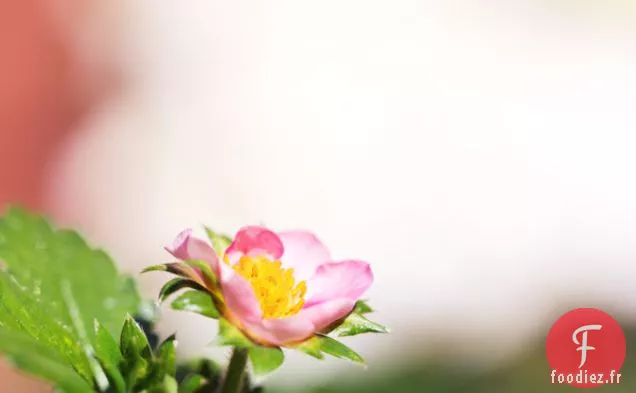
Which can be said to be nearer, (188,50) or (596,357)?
(596,357)

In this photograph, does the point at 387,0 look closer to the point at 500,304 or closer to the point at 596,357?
the point at 500,304

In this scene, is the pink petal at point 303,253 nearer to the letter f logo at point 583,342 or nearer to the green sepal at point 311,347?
the green sepal at point 311,347

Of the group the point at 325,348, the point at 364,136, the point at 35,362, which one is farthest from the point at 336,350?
the point at 364,136

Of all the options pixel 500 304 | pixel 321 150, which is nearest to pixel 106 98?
pixel 321 150

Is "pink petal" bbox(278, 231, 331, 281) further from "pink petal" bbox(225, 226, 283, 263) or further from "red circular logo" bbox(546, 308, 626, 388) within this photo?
"red circular logo" bbox(546, 308, 626, 388)

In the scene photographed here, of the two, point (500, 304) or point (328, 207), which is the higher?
point (328, 207)

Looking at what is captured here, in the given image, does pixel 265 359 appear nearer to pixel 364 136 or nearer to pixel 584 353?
pixel 584 353

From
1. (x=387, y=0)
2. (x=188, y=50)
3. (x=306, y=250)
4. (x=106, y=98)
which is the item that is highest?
(x=387, y=0)
